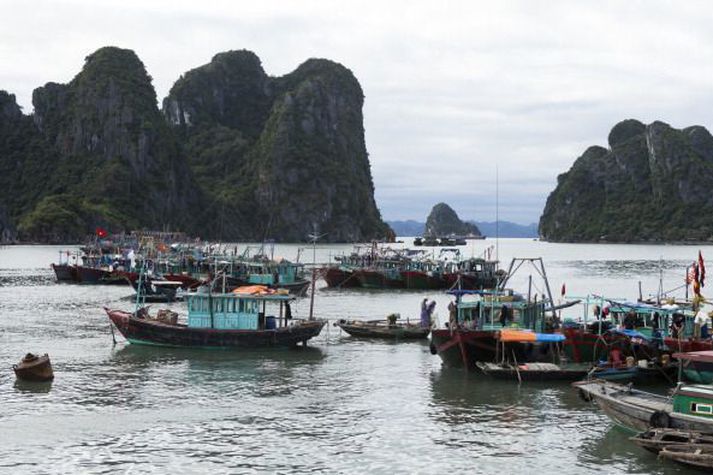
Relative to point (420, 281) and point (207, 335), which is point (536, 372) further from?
point (420, 281)

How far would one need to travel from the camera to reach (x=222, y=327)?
140 feet

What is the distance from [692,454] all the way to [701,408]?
1498mm

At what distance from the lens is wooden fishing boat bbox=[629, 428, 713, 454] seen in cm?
2208

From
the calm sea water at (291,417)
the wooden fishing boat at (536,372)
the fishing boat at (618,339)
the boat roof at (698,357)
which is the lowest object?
the calm sea water at (291,417)

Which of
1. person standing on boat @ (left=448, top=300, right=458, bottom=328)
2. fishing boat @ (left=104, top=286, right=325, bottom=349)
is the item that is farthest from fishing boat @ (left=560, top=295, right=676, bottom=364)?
fishing boat @ (left=104, top=286, right=325, bottom=349)

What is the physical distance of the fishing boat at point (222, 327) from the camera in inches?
1665

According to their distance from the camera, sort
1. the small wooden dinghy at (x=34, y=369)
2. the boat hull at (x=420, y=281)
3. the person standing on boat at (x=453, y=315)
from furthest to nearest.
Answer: the boat hull at (x=420, y=281), the person standing on boat at (x=453, y=315), the small wooden dinghy at (x=34, y=369)

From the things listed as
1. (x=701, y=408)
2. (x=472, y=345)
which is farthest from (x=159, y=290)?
(x=701, y=408)

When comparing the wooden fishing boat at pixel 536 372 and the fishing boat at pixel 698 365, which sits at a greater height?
the fishing boat at pixel 698 365

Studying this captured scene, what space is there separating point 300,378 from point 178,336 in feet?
31.6

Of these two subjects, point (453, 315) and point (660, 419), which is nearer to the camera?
point (660, 419)

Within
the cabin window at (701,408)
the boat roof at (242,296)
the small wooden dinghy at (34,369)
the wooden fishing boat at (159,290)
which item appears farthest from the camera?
the wooden fishing boat at (159,290)

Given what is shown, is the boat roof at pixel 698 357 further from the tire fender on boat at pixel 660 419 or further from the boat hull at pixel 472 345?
the boat hull at pixel 472 345

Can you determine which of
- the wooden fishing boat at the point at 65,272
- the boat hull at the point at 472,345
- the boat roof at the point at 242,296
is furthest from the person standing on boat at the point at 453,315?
the wooden fishing boat at the point at 65,272
